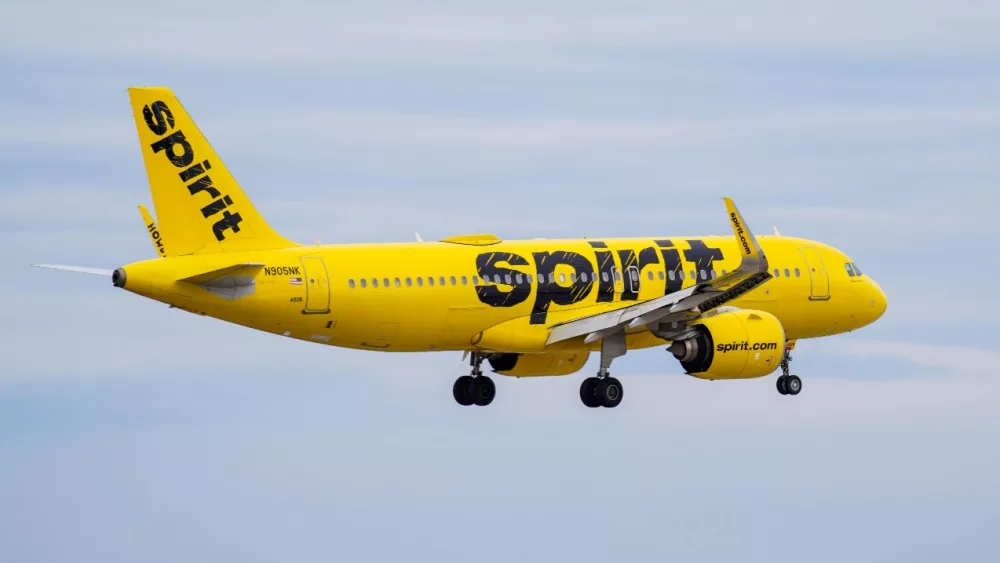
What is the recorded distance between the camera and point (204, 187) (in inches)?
2334

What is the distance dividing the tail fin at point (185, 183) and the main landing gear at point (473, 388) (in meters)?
10.3

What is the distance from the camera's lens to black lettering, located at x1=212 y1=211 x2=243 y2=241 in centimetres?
5928

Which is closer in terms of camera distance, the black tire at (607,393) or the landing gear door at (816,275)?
the black tire at (607,393)

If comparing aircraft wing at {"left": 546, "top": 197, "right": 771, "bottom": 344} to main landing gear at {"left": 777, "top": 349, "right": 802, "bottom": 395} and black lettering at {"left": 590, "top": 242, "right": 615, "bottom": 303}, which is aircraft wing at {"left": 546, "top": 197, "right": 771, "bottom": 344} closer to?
black lettering at {"left": 590, "top": 242, "right": 615, "bottom": 303}

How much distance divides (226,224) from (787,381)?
69.8 ft

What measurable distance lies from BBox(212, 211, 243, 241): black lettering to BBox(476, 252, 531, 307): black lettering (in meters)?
7.95

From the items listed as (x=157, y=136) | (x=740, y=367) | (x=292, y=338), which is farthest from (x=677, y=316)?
(x=157, y=136)

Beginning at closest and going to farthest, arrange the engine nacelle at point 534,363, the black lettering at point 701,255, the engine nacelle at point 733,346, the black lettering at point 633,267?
1. the engine nacelle at point 733,346
2. the black lettering at point 633,267
3. the black lettering at point 701,255
4. the engine nacelle at point 534,363

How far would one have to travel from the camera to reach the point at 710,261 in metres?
66.8

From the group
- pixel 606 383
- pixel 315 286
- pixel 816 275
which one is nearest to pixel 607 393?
pixel 606 383

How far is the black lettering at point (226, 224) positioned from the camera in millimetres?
59281

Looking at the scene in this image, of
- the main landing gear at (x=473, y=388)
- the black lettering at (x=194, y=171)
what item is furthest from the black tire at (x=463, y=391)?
the black lettering at (x=194, y=171)

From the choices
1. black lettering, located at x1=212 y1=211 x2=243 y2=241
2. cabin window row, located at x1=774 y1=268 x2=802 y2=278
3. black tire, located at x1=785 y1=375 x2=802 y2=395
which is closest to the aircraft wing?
cabin window row, located at x1=774 y1=268 x2=802 y2=278

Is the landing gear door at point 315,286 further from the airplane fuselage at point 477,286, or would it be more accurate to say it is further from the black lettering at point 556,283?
the black lettering at point 556,283
